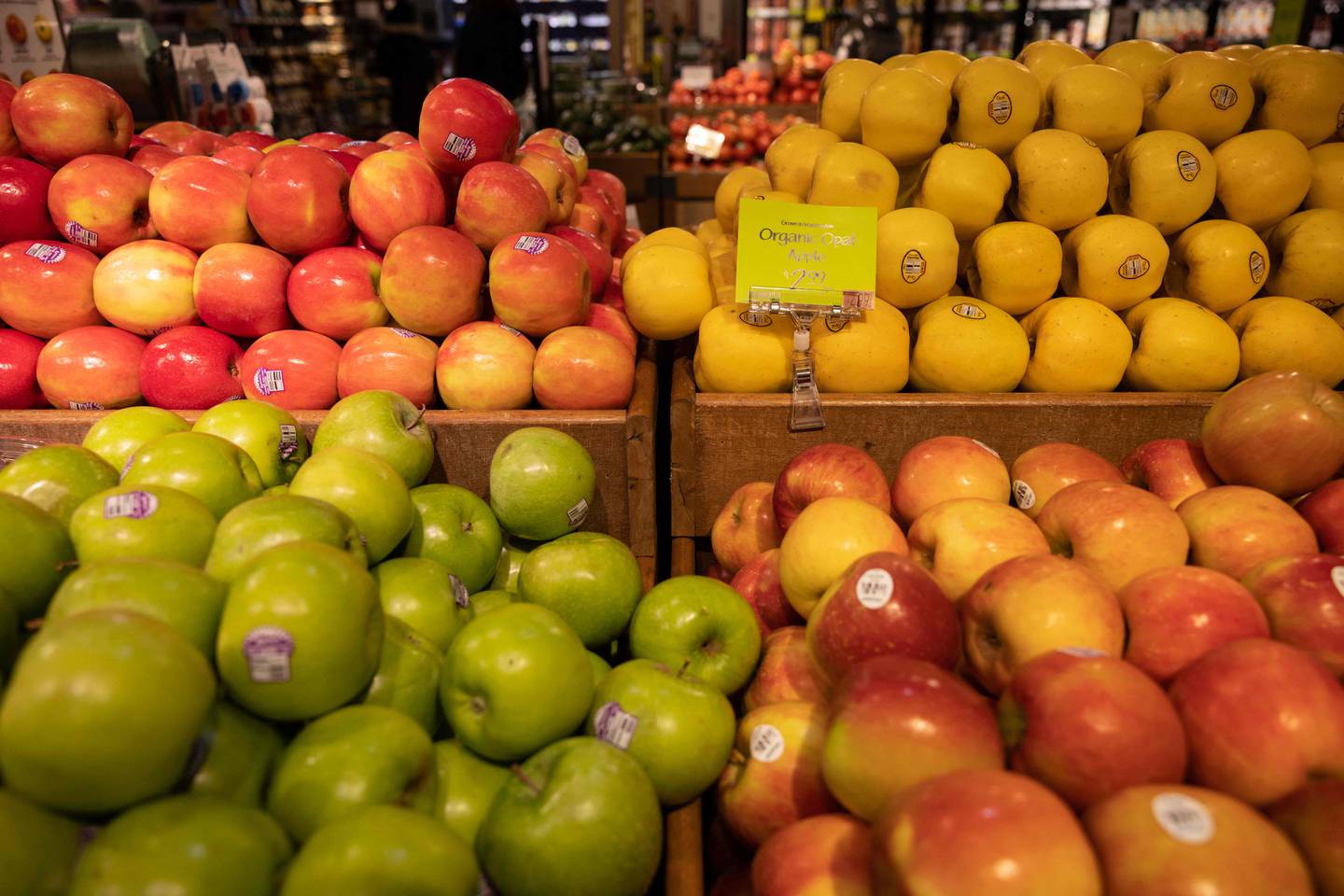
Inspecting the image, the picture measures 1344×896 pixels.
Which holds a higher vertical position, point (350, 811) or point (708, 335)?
point (708, 335)

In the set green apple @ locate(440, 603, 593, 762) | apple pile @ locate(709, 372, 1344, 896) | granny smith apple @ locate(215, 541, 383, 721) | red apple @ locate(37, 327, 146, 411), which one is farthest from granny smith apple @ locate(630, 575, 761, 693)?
red apple @ locate(37, 327, 146, 411)

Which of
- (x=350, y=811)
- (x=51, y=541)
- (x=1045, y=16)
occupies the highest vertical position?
(x=1045, y=16)

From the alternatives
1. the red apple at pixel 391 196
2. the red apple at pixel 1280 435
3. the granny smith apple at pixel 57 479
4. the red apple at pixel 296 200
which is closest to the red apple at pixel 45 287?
the red apple at pixel 296 200

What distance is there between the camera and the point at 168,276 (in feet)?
5.90

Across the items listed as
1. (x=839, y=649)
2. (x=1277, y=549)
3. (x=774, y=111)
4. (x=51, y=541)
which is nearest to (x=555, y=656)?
(x=839, y=649)

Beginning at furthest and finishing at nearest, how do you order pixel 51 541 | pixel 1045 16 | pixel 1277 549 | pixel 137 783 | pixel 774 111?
pixel 1045 16, pixel 774 111, pixel 1277 549, pixel 51 541, pixel 137 783

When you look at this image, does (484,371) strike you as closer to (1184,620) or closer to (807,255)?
(807,255)

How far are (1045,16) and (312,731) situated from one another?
369 inches

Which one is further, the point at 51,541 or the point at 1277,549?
the point at 1277,549

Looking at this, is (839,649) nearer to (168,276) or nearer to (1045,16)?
(168,276)

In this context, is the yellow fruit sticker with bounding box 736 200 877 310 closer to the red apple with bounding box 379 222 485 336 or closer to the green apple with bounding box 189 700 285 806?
the red apple with bounding box 379 222 485 336

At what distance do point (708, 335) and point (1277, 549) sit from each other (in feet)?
3.43

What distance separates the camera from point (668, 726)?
1037mm

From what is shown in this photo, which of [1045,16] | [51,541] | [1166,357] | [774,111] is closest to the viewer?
[51,541]
